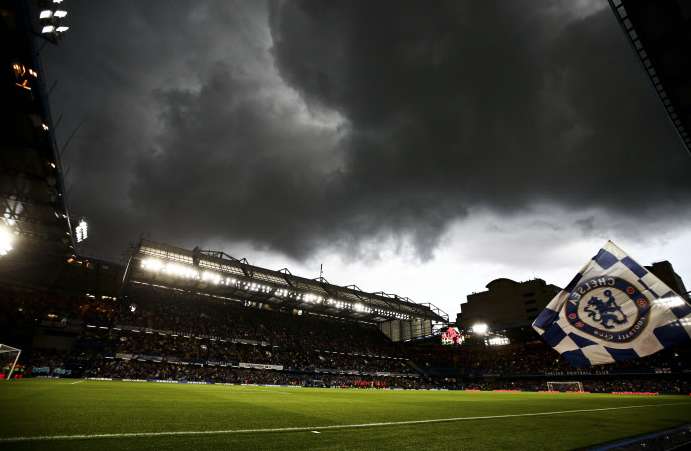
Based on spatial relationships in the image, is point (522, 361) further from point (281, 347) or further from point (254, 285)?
point (254, 285)

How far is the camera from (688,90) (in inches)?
434

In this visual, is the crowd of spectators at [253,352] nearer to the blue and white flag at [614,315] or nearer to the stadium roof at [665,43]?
the blue and white flag at [614,315]

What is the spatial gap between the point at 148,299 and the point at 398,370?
138ft

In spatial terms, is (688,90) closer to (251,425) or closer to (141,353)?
(251,425)

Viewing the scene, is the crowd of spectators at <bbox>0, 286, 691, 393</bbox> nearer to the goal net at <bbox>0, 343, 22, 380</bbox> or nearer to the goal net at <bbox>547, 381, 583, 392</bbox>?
the goal net at <bbox>547, 381, 583, 392</bbox>

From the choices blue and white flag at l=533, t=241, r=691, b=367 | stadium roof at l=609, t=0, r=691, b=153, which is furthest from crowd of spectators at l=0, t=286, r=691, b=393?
stadium roof at l=609, t=0, r=691, b=153

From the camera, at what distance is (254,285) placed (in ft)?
154

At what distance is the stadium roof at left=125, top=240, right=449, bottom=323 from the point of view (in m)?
40.9

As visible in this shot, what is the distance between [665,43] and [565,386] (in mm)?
50457

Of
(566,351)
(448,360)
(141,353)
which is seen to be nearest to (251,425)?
(566,351)

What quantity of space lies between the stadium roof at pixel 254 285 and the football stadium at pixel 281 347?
298mm

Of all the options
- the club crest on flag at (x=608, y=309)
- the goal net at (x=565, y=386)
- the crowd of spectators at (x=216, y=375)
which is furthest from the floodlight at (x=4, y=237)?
the goal net at (x=565, y=386)

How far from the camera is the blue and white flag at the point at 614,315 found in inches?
360

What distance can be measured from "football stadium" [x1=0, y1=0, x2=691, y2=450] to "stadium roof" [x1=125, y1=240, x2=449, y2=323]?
30cm
